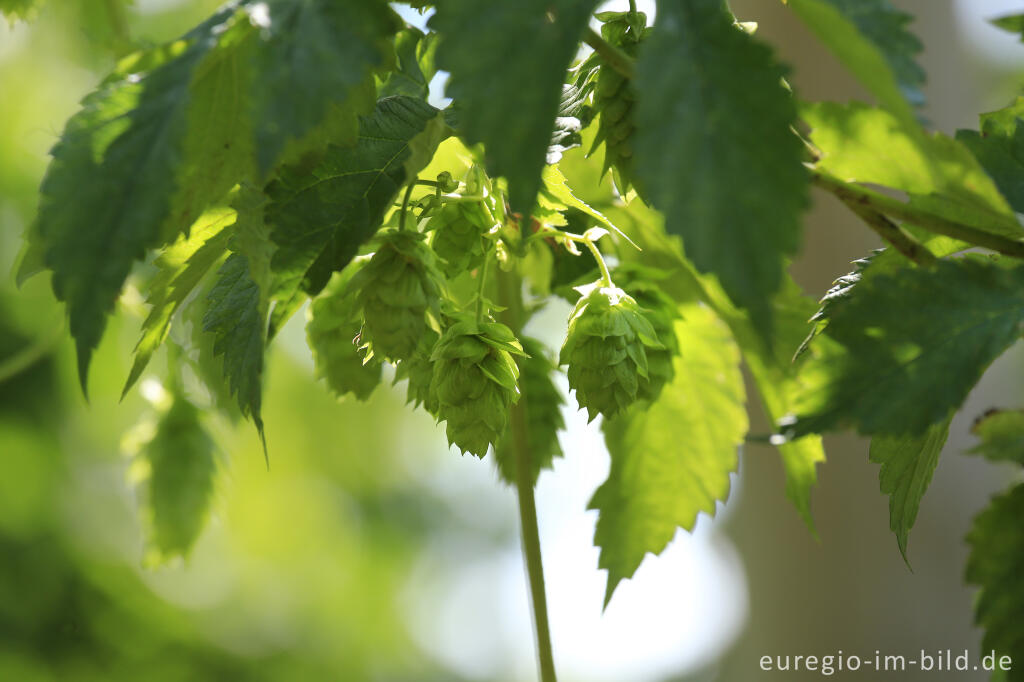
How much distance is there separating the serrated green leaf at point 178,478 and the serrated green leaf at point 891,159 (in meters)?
0.70

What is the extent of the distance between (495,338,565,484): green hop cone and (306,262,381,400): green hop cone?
12 cm

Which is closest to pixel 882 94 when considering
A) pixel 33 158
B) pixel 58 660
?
pixel 58 660

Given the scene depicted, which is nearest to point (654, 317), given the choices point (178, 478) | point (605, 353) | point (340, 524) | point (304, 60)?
point (605, 353)

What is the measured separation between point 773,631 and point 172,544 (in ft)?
2.84

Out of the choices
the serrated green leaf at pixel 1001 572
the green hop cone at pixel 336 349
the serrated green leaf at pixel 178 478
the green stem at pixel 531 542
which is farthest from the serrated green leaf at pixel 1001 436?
the serrated green leaf at pixel 178 478

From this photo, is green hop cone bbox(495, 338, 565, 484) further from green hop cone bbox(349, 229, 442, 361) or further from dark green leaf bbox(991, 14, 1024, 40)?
dark green leaf bbox(991, 14, 1024, 40)

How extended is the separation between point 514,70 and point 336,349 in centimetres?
32

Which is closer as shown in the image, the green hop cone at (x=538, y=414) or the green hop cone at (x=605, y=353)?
the green hop cone at (x=605, y=353)

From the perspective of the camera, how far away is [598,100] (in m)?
0.43

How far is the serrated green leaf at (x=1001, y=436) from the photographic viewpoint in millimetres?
391

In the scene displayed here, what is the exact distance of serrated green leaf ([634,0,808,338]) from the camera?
0.28m

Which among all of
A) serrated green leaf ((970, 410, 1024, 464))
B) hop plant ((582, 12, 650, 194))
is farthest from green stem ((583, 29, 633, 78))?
serrated green leaf ((970, 410, 1024, 464))

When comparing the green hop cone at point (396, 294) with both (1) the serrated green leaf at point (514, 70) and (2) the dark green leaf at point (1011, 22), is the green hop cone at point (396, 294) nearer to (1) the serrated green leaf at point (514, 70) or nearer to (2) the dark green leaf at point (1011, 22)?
(1) the serrated green leaf at point (514, 70)

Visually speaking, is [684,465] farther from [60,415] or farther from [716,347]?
[60,415]
